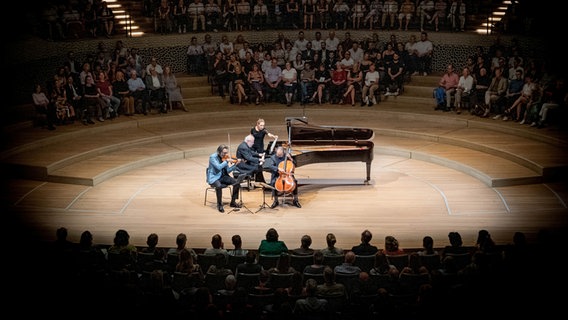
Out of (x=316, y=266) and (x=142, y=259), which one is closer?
(x=316, y=266)

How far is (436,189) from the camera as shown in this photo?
12938mm

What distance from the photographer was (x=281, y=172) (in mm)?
11992

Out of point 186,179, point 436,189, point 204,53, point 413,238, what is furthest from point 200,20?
point 413,238

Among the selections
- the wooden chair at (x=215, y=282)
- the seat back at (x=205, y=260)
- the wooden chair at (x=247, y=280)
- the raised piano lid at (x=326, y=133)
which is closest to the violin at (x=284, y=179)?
the raised piano lid at (x=326, y=133)

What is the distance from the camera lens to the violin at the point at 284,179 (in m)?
12.0

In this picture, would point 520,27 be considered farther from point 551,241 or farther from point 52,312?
point 52,312

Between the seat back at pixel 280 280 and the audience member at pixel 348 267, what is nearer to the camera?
the seat back at pixel 280 280

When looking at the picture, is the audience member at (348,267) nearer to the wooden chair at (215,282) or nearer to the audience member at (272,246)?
the audience member at (272,246)

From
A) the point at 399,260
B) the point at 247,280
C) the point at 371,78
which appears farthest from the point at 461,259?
the point at 371,78

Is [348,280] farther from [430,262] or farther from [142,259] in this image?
[142,259]

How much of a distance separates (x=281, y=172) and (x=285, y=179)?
0.44 ft

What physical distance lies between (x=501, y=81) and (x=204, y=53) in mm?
7031

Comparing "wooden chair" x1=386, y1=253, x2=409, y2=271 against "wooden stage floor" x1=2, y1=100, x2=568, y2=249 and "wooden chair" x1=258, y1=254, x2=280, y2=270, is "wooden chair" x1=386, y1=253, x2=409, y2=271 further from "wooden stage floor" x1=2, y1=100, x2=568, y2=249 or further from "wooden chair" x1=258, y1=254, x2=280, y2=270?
"wooden stage floor" x1=2, y1=100, x2=568, y2=249

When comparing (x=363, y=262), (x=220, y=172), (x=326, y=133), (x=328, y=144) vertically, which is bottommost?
(x=363, y=262)
